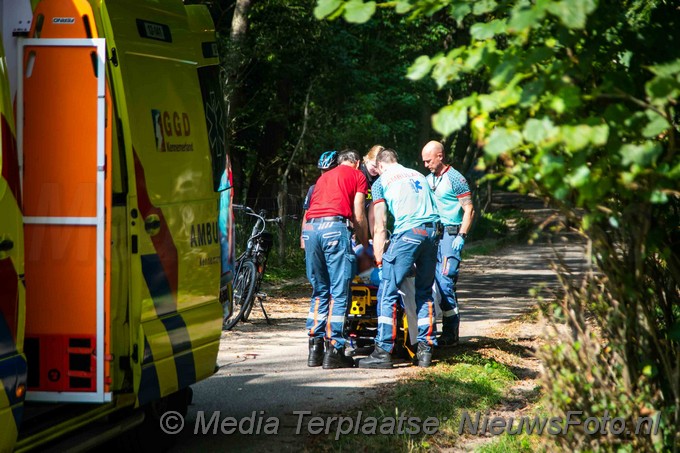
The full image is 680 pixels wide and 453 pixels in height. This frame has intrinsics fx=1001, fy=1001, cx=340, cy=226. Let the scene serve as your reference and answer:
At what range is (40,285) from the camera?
5.50 m

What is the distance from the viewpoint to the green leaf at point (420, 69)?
12.4 feet

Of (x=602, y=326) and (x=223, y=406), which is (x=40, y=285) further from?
(x=602, y=326)

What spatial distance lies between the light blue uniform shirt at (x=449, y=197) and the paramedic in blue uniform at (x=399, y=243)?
3.91 feet

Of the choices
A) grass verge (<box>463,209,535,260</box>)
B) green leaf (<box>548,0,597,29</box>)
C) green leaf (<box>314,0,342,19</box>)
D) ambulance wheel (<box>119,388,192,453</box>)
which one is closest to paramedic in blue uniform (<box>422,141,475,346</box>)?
ambulance wheel (<box>119,388,192,453</box>)

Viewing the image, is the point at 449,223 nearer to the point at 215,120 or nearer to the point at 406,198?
the point at 406,198

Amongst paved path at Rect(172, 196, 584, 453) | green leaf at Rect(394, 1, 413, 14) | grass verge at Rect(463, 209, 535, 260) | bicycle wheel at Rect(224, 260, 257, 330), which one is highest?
green leaf at Rect(394, 1, 413, 14)

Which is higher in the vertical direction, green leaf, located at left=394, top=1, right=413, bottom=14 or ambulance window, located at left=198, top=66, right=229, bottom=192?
green leaf, located at left=394, top=1, right=413, bottom=14

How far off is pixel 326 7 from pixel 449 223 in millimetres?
6925

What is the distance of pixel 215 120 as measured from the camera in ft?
23.1

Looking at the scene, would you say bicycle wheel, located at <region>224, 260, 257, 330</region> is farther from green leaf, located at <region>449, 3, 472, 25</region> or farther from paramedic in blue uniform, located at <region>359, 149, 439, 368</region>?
green leaf, located at <region>449, 3, 472, 25</region>

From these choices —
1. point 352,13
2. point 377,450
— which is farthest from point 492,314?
point 352,13

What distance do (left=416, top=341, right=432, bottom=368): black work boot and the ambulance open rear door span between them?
4.39 m

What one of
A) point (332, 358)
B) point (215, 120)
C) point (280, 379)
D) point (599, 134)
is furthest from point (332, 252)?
point (599, 134)

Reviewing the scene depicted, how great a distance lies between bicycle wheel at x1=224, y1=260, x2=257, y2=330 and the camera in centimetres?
1186
